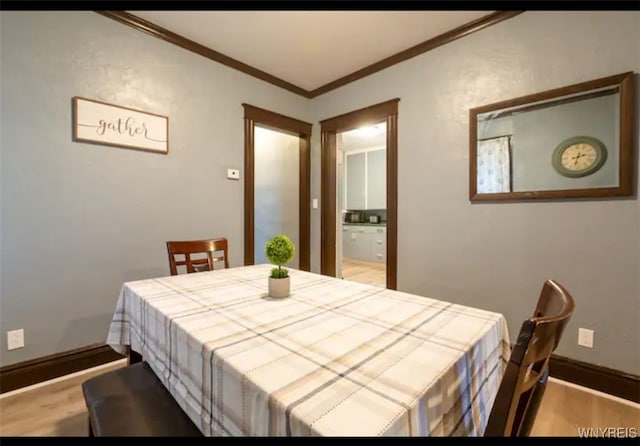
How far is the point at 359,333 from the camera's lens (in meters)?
0.77

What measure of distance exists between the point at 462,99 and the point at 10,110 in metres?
2.80

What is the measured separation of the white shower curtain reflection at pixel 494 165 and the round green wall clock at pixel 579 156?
25cm

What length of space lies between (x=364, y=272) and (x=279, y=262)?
3.75 metres

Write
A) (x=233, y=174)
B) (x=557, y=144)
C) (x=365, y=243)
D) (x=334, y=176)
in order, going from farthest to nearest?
1. (x=365, y=243)
2. (x=334, y=176)
3. (x=233, y=174)
4. (x=557, y=144)

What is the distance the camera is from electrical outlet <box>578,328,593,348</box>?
5.21ft

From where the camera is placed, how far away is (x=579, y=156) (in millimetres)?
1604

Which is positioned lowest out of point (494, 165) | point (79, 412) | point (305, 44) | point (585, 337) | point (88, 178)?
point (79, 412)

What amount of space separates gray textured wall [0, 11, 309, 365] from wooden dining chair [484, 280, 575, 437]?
1.79 metres

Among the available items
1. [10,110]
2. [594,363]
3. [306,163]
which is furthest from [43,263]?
[594,363]

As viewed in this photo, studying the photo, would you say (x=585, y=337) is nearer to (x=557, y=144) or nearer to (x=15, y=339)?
(x=557, y=144)

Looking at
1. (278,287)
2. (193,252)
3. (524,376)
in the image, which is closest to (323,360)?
(524,376)

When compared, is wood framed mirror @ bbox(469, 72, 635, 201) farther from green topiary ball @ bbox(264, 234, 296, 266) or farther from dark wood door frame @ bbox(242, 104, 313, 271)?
dark wood door frame @ bbox(242, 104, 313, 271)

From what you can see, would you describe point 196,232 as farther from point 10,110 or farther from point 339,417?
point 339,417

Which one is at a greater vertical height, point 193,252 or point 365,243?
point 193,252
